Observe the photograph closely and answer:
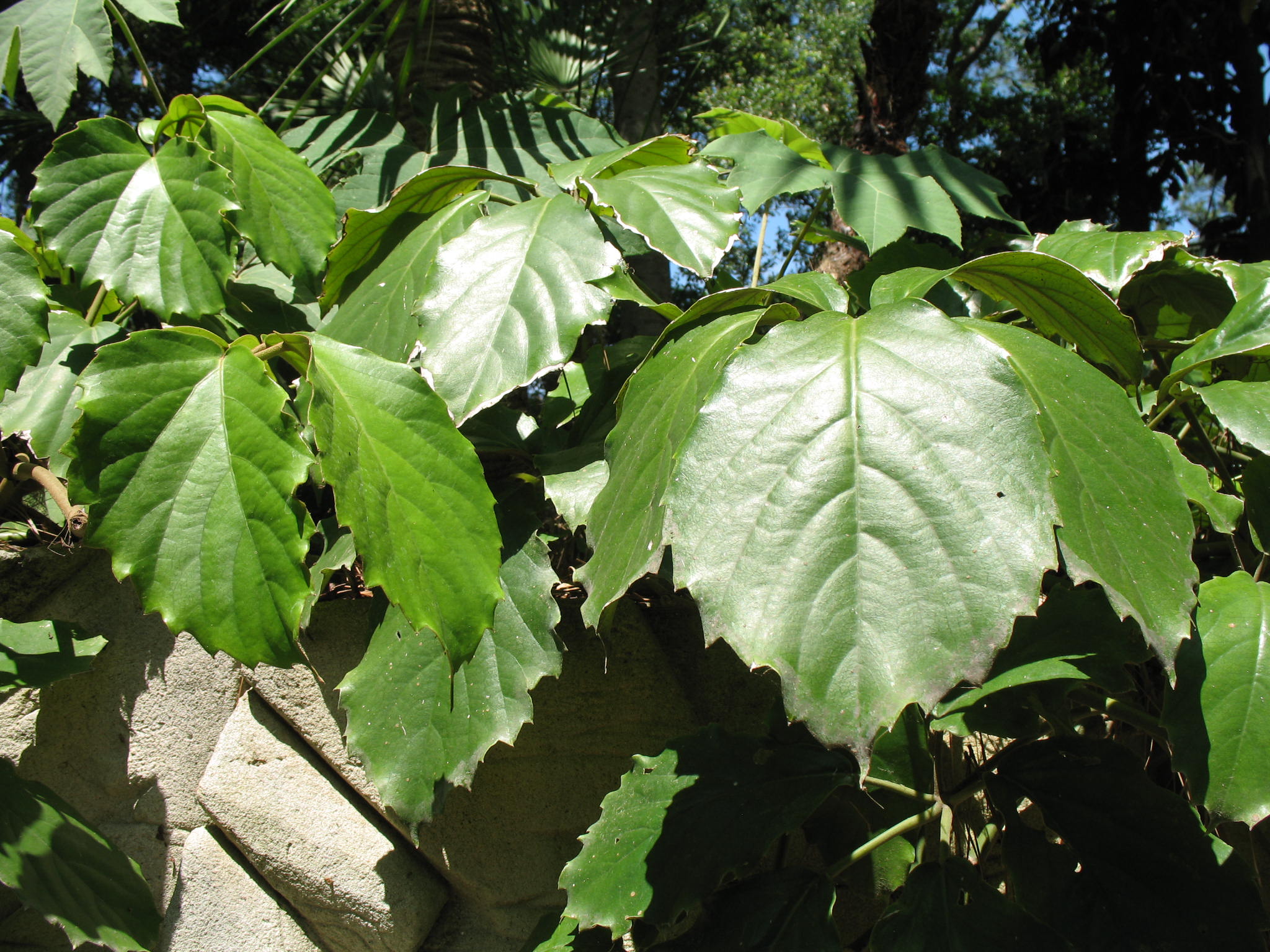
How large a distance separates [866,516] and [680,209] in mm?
447

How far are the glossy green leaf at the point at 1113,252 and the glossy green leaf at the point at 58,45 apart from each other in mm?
1138

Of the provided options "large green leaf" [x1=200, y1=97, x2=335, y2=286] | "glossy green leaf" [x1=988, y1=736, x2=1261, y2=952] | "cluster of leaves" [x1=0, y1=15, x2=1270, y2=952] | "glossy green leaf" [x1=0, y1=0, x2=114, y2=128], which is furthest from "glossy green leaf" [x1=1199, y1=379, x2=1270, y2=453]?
"glossy green leaf" [x1=0, y1=0, x2=114, y2=128]

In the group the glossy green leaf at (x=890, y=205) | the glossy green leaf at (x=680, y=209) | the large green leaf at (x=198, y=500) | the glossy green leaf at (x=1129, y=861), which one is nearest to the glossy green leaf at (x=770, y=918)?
the glossy green leaf at (x=1129, y=861)

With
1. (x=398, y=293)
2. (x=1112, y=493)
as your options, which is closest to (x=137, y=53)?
(x=398, y=293)

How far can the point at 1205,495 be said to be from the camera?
76cm

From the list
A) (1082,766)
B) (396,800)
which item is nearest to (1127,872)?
(1082,766)

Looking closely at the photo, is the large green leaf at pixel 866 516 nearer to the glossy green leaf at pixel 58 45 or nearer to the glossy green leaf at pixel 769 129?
the glossy green leaf at pixel 769 129

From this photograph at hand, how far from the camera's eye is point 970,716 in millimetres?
828

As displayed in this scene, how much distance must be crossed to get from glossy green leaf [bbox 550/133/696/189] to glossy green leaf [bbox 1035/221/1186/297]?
0.45m

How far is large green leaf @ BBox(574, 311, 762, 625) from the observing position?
0.58 metres

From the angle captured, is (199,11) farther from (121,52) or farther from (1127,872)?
(1127,872)

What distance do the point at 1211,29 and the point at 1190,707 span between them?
7867 millimetres

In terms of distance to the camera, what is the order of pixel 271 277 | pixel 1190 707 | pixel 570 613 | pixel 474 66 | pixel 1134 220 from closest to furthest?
pixel 1190 707 → pixel 570 613 → pixel 271 277 → pixel 474 66 → pixel 1134 220

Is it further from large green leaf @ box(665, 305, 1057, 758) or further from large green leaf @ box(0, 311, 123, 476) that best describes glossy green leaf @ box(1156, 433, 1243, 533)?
large green leaf @ box(0, 311, 123, 476)
